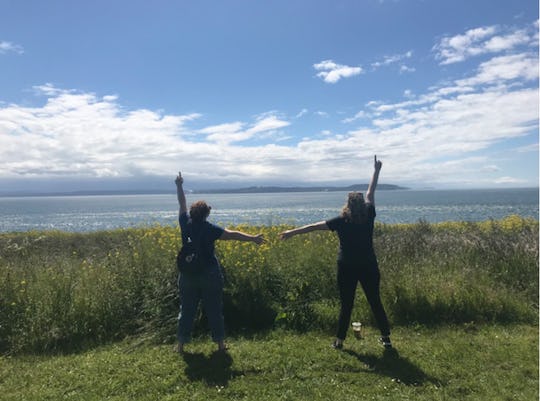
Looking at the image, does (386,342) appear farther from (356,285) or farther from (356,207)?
(356,207)

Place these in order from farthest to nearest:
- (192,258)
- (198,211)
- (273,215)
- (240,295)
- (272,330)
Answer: (273,215), (240,295), (272,330), (198,211), (192,258)

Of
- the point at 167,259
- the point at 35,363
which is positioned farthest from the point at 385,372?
the point at 35,363

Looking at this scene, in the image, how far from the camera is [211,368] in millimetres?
4574

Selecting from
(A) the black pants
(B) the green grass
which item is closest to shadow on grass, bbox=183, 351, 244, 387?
(B) the green grass

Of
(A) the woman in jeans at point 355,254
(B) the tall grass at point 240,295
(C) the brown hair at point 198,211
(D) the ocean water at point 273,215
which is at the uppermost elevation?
(C) the brown hair at point 198,211

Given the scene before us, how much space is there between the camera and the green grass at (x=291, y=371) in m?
4.04

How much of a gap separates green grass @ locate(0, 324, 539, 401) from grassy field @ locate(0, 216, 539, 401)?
0.06ft

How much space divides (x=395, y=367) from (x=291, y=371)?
125 cm

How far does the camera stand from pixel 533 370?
448 centimetres

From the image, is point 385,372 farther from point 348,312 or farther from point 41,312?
point 41,312

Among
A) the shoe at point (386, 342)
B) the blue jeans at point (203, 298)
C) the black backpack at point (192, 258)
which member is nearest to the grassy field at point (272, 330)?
the shoe at point (386, 342)

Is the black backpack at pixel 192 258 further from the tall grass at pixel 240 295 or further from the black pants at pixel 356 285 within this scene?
the black pants at pixel 356 285

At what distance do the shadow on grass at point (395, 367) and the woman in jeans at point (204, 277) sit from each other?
181 cm

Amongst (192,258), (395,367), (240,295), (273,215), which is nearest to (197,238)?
(192,258)
